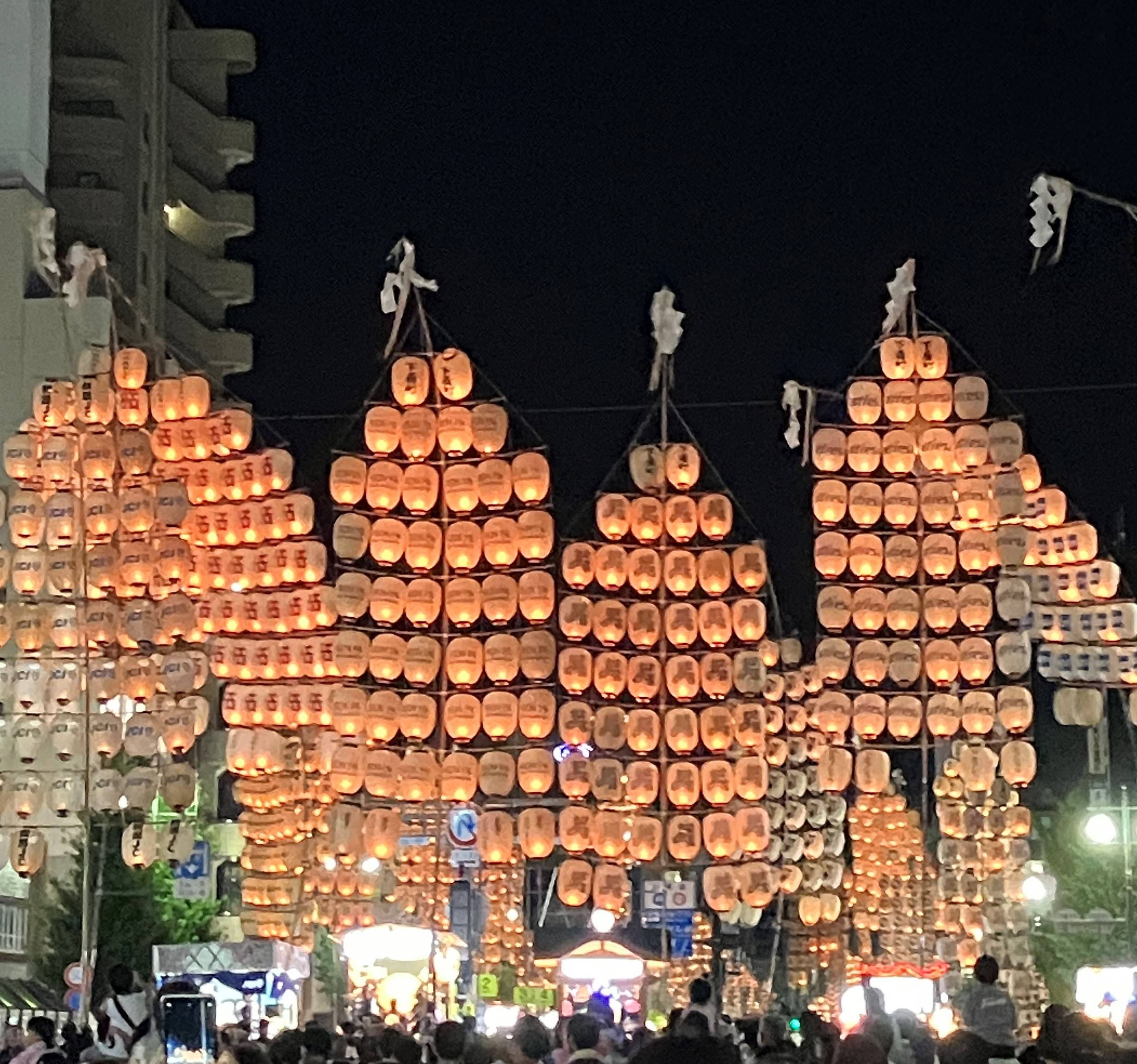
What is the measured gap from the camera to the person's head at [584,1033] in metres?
10.9

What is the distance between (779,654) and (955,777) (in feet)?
17.7

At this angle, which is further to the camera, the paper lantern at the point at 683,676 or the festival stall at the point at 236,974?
the paper lantern at the point at 683,676

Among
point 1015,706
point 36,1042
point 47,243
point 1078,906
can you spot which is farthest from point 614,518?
point 36,1042

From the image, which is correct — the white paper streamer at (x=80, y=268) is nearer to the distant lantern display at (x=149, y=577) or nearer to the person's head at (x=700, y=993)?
the distant lantern display at (x=149, y=577)

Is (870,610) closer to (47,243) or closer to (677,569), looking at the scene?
(677,569)

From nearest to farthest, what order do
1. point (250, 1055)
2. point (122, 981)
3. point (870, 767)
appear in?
point (250, 1055), point (122, 981), point (870, 767)

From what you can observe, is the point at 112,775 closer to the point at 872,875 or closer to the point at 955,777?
the point at 955,777

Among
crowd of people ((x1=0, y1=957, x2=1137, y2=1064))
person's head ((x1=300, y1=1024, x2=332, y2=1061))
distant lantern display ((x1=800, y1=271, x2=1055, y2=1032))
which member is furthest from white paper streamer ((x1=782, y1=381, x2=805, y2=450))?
person's head ((x1=300, y1=1024, x2=332, y2=1061))

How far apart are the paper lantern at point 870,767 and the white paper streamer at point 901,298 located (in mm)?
6234

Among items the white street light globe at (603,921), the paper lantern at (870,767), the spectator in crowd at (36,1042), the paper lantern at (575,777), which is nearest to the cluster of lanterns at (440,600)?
the paper lantern at (575,777)

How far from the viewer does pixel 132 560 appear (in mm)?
30984

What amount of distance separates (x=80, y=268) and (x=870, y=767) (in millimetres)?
13472

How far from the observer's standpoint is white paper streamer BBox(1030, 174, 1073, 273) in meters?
18.3

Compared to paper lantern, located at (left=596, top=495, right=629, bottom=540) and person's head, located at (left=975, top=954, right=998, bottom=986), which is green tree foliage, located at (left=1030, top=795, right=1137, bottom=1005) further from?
person's head, located at (left=975, top=954, right=998, bottom=986)
